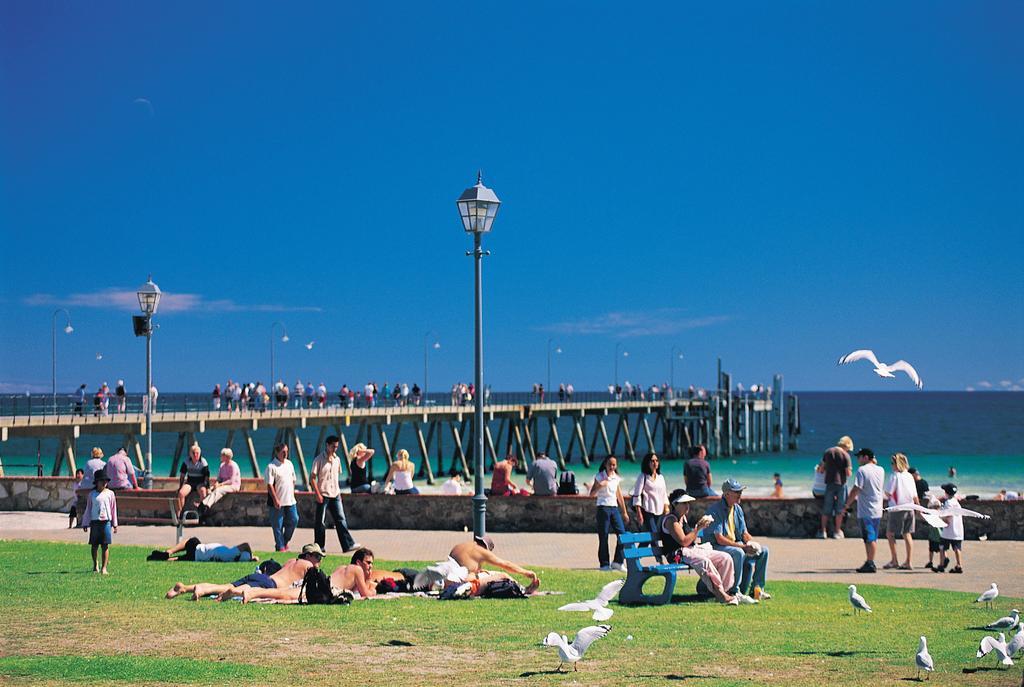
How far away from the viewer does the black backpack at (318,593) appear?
11.3 meters

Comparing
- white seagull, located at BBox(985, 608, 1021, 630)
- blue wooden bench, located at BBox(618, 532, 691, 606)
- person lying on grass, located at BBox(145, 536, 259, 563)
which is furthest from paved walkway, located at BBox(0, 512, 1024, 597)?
white seagull, located at BBox(985, 608, 1021, 630)

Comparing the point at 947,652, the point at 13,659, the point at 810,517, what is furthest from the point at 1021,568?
the point at 13,659

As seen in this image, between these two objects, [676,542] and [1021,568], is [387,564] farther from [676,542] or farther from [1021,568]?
[1021,568]

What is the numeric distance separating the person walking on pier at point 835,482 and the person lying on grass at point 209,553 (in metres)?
7.75

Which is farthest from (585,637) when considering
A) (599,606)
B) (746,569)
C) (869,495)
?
(869,495)

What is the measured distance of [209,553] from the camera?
14.7 m

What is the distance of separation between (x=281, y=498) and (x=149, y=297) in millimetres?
8807

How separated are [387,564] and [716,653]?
609 cm

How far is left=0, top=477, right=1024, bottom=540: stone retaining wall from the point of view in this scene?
17.3 meters

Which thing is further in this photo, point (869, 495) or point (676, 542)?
point (869, 495)

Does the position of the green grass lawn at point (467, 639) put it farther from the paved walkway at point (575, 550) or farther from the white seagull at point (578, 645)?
the paved walkway at point (575, 550)

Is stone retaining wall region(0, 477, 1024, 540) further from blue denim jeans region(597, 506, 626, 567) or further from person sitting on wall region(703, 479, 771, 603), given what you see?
person sitting on wall region(703, 479, 771, 603)

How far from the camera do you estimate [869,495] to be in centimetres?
1458

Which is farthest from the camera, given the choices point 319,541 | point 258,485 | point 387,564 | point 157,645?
point 258,485
